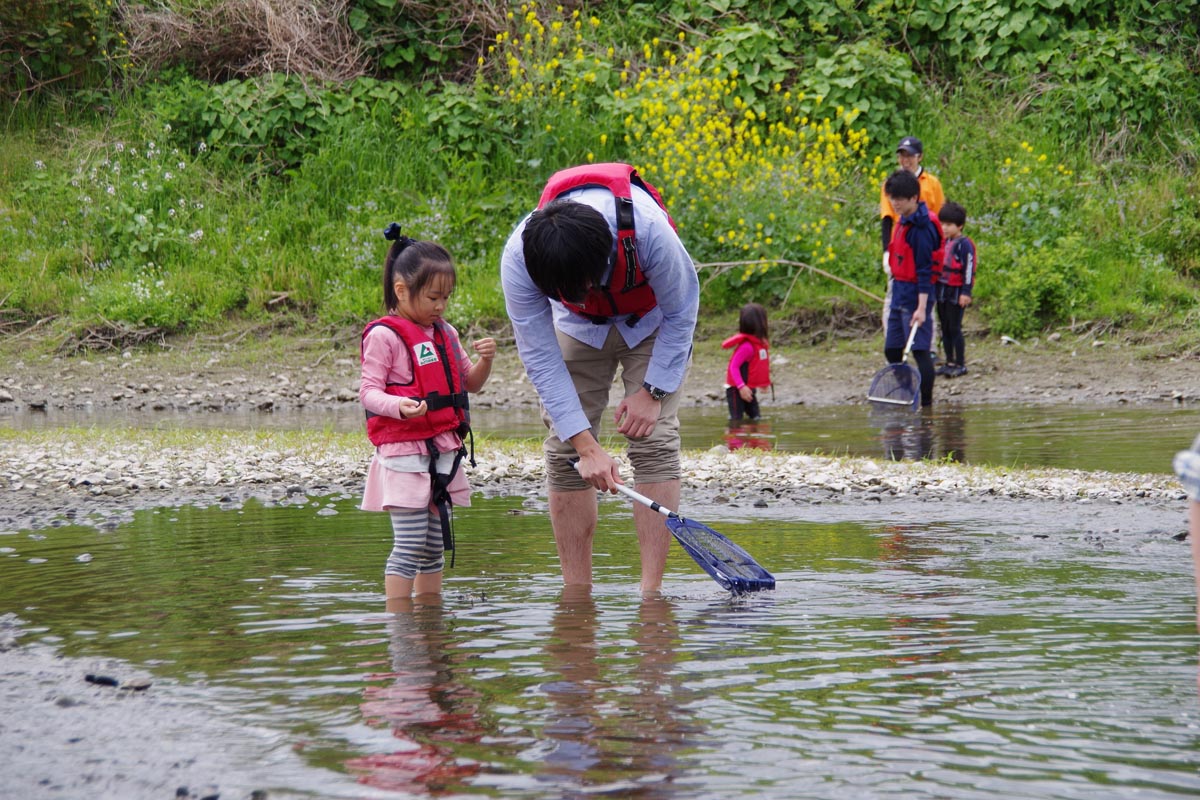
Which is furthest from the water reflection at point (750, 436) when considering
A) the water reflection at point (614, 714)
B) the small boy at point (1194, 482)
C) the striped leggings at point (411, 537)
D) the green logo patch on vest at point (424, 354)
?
the small boy at point (1194, 482)

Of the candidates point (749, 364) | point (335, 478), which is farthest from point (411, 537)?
point (749, 364)

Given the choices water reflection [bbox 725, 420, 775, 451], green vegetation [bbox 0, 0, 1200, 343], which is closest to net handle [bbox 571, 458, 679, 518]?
water reflection [bbox 725, 420, 775, 451]

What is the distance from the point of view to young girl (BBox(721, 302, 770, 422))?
11.4 meters

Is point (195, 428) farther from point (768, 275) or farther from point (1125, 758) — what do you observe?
point (1125, 758)

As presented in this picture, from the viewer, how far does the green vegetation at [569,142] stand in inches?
571

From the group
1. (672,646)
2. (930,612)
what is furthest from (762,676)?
(930,612)

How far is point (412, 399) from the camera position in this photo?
15.6 ft

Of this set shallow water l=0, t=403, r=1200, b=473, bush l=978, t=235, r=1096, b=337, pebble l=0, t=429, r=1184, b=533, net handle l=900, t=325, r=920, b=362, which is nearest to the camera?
pebble l=0, t=429, r=1184, b=533

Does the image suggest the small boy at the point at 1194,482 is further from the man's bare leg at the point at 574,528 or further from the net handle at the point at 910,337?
the net handle at the point at 910,337

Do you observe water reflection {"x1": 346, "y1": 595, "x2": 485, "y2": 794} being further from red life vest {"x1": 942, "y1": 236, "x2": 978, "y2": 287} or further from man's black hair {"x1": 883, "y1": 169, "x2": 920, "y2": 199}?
red life vest {"x1": 942, "y1": 236, "x2": 978, "y2": 287}

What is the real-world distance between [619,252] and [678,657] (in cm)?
128

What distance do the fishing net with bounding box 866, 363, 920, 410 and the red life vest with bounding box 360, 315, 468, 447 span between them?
7330 millimetres

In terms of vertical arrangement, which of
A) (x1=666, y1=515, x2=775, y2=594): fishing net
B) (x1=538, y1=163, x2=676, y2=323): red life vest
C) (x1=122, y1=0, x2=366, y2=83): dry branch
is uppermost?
(x1=122, y1=0, x2=366, y2=83): dry branch

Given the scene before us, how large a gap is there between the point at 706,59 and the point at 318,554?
11.4 m
